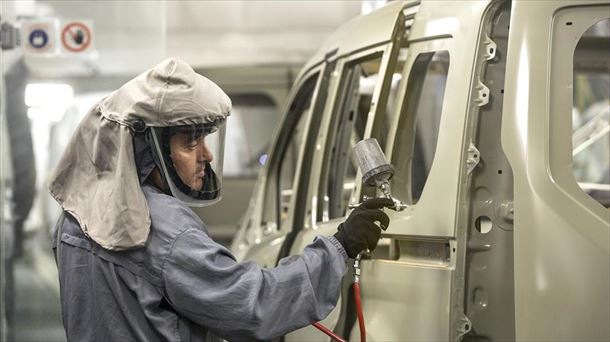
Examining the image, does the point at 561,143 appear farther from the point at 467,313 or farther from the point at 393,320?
the point at 393,320

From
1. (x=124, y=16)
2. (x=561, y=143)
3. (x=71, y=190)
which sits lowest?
(x=71, y=190)

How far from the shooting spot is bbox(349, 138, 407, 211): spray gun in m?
3.73

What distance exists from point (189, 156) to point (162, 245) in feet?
1.19

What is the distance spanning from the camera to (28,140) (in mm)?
7312

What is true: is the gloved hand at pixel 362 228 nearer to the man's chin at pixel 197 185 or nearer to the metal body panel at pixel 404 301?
the metal body panel at pixel 404 301

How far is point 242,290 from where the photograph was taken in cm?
328

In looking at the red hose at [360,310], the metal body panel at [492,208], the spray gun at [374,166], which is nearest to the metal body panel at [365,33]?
the metal body panel at [492,208]

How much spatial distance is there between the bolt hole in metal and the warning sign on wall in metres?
3.92

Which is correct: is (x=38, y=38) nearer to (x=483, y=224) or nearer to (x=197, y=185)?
(x=197, y=185)

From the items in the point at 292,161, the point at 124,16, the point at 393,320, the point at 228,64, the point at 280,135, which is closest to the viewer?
the point at 393,320

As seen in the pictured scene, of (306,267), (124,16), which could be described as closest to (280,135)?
(124,16)

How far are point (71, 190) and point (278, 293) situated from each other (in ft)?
2.69

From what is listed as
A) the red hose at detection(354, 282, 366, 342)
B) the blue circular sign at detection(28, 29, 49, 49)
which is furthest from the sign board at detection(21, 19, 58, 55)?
the red hose at detection(354, 282, 366, 342)

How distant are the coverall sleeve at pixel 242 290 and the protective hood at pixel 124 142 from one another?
17cm
